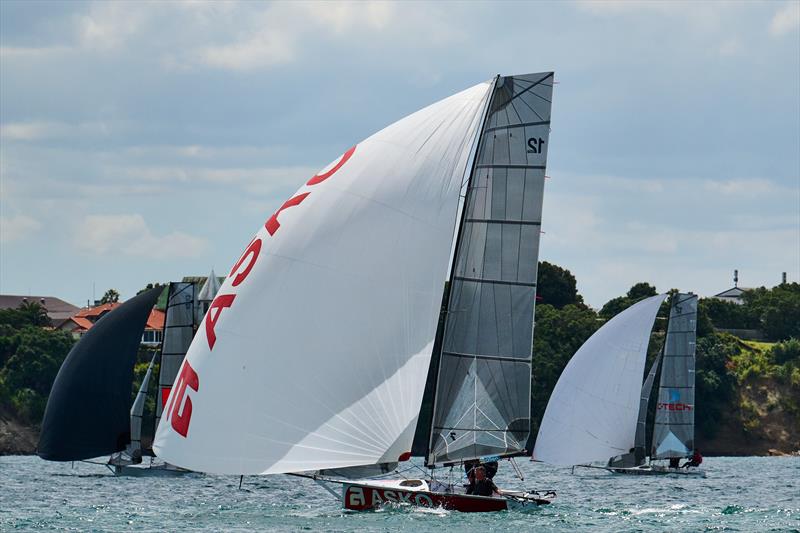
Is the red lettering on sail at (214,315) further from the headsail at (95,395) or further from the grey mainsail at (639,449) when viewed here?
the grey mainsail at (639,449)

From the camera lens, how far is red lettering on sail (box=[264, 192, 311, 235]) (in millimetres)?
27234

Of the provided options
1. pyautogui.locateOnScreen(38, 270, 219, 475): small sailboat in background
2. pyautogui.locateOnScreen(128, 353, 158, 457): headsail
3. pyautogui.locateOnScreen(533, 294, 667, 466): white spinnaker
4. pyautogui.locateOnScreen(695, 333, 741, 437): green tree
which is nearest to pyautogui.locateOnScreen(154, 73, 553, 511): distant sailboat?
pyautogui.locateOnScreen(533, 294, 667, 466): white spinnaker

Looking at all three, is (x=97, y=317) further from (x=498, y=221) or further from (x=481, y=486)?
(x=498, y=221)

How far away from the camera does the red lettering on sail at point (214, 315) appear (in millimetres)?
26422

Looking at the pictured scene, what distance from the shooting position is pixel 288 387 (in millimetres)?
26406

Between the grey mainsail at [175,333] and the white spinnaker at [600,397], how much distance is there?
13.6 metres

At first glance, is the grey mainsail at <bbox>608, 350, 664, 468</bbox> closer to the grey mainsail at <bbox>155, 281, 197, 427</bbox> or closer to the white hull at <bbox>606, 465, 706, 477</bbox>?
the white hull at <bbox>606, 465, 706, 477</bbox>

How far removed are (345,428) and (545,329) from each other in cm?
7058

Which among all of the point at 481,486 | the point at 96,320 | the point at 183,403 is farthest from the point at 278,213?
the point at 96,320

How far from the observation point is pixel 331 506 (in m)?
34.4

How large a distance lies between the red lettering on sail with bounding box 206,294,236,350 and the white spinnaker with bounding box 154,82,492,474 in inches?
3.2

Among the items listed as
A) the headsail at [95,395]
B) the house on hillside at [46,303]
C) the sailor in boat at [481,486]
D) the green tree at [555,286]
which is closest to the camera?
the sailor in boat at [481,486]

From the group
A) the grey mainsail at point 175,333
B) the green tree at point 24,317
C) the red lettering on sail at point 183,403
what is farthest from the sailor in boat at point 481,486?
the green tree at point 24,317

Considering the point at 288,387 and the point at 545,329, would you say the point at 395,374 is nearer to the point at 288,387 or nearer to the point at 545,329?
the point at 288,387
